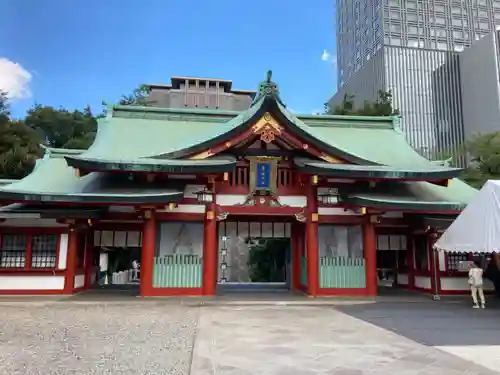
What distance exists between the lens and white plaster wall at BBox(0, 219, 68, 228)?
16.1 meters

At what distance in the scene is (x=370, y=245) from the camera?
17.0m

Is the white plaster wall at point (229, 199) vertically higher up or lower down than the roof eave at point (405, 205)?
higher up

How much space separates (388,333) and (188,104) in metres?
66.2

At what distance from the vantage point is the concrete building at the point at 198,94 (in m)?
70.8

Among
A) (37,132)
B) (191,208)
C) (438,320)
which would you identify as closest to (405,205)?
(438,320)

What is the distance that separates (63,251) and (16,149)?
17.1 meters

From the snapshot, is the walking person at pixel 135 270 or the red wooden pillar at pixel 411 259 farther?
the walking person at pixel 135 270

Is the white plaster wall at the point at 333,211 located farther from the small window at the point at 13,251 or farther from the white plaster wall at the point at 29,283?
the small window at the point at 13,251

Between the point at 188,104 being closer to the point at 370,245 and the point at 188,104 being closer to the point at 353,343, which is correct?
the point at 370,245

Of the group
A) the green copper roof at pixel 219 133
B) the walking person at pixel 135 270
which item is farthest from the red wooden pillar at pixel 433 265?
the walking person at pixel 135 270

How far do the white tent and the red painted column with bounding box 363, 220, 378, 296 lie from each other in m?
2.87

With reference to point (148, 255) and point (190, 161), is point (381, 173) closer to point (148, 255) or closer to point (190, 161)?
point (190, 161)

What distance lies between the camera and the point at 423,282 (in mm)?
18578

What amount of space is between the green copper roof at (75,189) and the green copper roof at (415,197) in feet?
22.8
